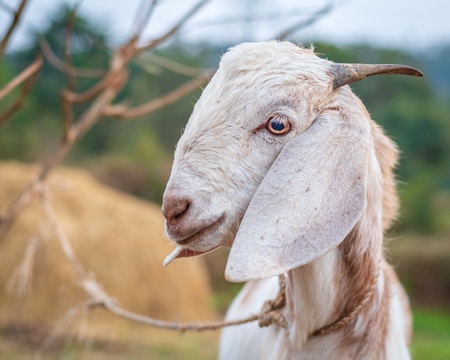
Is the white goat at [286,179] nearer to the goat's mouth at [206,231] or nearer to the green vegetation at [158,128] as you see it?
the goat's mouth at [206,231]

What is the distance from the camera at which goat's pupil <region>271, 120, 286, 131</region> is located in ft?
6.81

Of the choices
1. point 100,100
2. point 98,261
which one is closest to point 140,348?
point 98,261

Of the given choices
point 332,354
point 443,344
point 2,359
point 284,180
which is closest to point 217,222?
point 284,180

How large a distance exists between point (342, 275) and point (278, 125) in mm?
575

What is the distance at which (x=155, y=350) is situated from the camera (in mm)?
9234

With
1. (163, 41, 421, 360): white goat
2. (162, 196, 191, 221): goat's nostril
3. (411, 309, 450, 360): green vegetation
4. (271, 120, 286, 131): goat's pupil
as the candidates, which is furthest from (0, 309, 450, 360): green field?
(271, 120, 286, 131): goat's pupil

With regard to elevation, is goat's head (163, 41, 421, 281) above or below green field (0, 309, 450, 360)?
above

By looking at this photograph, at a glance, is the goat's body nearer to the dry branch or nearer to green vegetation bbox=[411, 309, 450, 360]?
the dry branch

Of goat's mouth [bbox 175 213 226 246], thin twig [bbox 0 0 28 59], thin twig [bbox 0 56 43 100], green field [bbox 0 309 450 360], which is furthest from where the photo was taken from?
green field [bbox 0 309 450 360]

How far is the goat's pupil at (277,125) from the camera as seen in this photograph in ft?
6.81

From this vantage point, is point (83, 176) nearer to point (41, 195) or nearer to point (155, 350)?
point (155, 350)

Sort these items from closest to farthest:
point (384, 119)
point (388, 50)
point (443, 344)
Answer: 1. point (443, 344)
2. point (384, 119)
3. point (388, 50)

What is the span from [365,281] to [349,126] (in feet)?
1.83

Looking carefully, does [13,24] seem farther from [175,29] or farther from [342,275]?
[342,275]
